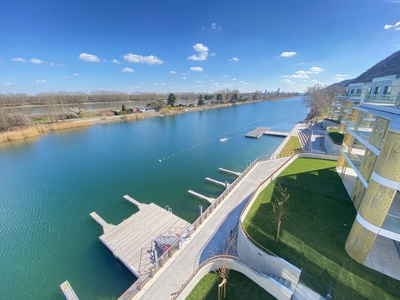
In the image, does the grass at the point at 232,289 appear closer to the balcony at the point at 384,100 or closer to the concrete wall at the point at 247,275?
the concrete wall at the point at 247,275

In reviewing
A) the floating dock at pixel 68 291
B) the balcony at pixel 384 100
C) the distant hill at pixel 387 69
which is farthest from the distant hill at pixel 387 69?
the floating dock at pixel 68 291

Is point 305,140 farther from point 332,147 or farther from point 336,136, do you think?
point 332,147

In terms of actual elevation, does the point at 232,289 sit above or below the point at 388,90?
below

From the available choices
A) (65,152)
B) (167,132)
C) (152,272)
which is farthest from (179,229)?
(167,132)

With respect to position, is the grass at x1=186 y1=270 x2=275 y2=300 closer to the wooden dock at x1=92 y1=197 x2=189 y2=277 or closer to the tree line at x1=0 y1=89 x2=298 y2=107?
the wooden dock at x1=92 y1=197 x2=189 y2=277

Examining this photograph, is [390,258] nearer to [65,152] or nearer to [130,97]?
[65,152]

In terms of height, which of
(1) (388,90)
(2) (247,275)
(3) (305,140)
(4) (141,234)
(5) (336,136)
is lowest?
(4) (141,234)

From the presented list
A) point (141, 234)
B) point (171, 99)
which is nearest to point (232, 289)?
point (141, 234)
